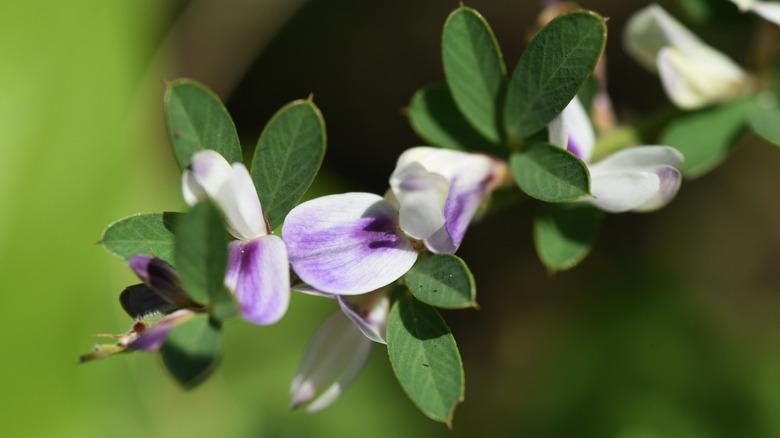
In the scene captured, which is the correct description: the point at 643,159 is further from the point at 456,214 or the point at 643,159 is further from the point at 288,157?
the point at 288,157

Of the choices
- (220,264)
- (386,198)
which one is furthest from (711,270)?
(220,264)

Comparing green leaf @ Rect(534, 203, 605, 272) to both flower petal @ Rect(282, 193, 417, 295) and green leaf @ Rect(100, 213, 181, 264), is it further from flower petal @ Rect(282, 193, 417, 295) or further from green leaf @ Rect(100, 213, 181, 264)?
green leaf @ Rect(100, 213, 181, 264)

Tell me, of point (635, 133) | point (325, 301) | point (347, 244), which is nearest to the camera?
point (347, 244)

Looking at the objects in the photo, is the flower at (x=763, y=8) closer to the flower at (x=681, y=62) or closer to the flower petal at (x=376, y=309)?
the flower at (x=681, y=62)

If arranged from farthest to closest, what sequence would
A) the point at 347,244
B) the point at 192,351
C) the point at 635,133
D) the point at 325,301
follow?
1. the point at 325,301
2. the point at 635,133
3. the point at 347,244
4. the point at 192,351

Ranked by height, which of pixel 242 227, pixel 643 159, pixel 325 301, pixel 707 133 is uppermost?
pixel 242 227

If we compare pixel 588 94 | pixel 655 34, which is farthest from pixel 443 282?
pixel 655 34

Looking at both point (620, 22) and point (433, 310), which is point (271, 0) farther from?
point (433, 310)
